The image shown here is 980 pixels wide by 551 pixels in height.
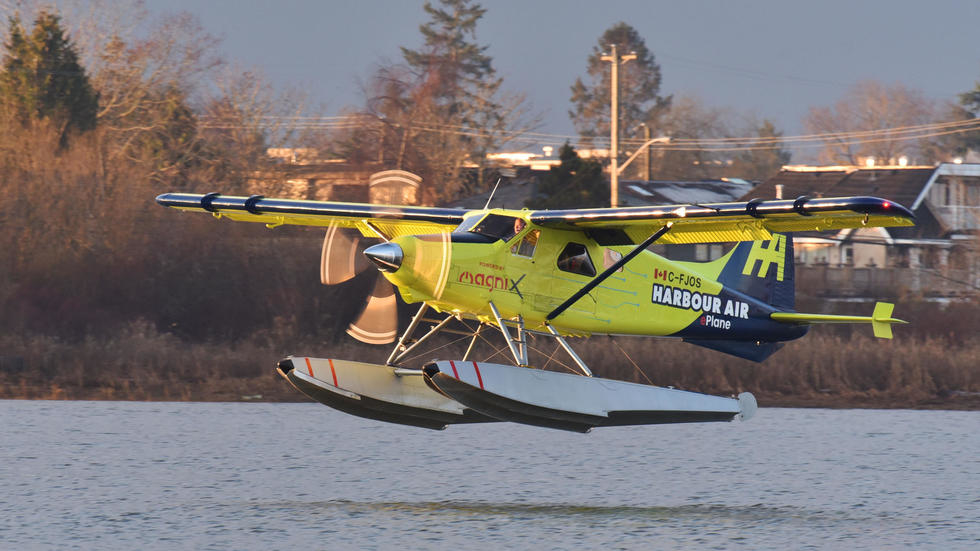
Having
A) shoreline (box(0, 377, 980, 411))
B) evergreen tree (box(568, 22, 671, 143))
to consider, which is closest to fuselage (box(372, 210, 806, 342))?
shoreline (box(0, 377, 980, 411))

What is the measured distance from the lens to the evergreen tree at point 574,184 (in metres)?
30.7

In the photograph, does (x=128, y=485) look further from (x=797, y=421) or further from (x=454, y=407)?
(x=797, y=421)

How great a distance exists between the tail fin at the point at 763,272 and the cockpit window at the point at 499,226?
3.84m

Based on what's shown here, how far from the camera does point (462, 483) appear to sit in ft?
48.0

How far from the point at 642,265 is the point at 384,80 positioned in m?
27.1

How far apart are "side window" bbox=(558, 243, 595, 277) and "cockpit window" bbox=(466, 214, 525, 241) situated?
73 centimetres

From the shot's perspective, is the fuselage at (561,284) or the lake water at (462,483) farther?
the lake water at (462,483)

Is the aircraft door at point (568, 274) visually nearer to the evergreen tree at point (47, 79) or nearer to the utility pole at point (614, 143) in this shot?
the utility pole at point (614, 143)

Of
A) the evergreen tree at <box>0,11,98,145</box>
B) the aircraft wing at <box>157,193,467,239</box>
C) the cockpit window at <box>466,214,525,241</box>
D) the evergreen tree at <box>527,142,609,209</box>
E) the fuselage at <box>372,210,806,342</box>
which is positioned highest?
the evergreen tree at <box>0,11,98,145</box>

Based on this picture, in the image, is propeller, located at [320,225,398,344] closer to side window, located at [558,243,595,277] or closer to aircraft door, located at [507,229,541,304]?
aircraft door, located at [507,229,541,304]

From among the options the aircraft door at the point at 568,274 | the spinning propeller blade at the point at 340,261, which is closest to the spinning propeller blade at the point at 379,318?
the spinning propeller blade at the point at 340,261

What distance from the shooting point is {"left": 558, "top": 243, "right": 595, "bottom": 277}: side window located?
12227 millimetres

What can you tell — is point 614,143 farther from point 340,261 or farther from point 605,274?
point 340,261

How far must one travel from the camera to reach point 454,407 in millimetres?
12859
